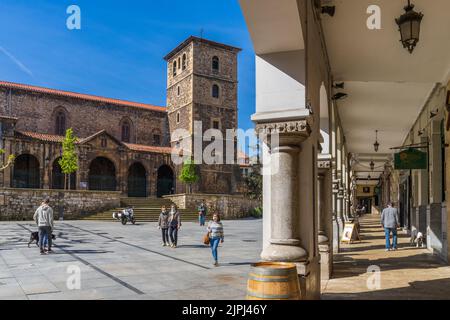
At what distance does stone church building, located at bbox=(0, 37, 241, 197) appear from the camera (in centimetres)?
3734

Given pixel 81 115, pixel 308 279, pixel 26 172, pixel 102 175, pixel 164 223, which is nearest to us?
pixel 308 279

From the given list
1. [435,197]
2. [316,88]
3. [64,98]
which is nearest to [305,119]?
[316,88]

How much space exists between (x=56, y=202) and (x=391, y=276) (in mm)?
26868

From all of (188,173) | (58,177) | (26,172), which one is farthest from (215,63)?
(26,172)

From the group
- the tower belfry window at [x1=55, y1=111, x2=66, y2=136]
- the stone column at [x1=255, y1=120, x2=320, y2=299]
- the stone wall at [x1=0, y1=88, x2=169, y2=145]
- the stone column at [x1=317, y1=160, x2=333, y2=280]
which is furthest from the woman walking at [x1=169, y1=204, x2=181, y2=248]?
the tower belfry window at [x1=55, y1=111, x2=66, y2=136]

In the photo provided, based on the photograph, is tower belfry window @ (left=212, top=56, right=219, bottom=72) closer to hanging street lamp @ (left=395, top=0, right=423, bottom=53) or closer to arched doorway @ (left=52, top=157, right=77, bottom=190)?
arched doorway @ (left=52, top=157, right=77, bottom=190)

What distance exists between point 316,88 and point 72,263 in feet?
23.9

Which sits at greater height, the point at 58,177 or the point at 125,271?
the point at 58,177

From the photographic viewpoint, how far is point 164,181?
44156mm

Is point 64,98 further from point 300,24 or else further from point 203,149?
point 300,24

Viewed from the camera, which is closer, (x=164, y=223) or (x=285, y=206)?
(x=285, y=206)

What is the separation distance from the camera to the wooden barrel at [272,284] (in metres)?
3.90

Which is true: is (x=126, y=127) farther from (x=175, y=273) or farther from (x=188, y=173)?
(x=175, y=273)

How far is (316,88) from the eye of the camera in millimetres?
6668
